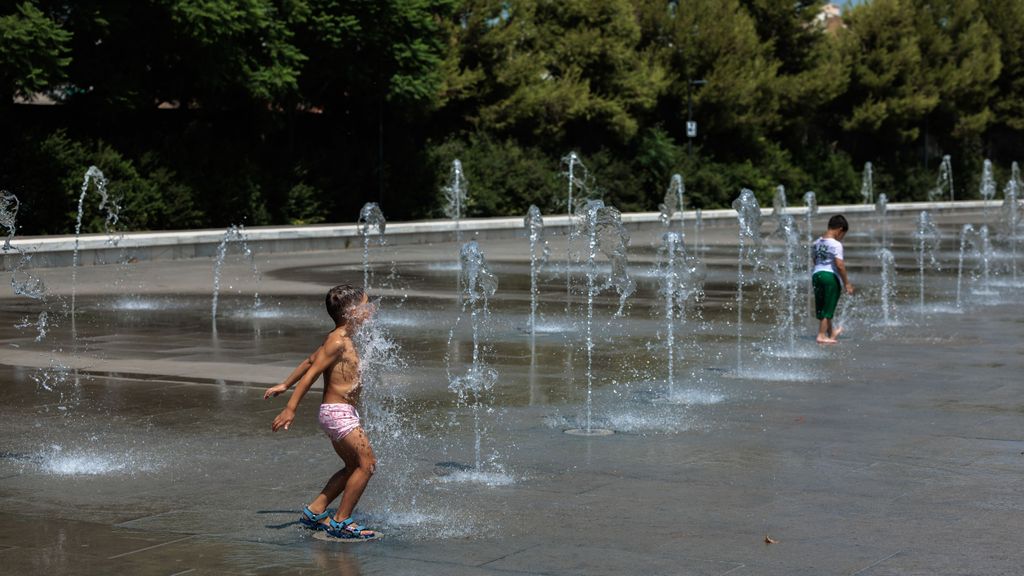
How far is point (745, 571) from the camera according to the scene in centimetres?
602

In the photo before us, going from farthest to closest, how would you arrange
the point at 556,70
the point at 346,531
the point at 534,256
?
the point at 556,70 → the point at 534,256 → the point at 346,531

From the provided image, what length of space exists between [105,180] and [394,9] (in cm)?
803

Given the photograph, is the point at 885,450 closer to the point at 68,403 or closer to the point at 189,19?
the point at 68,403

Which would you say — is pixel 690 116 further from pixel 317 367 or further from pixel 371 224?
pixel 317 367

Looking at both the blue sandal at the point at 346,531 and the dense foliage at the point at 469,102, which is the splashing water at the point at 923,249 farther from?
the blue sandal at the point at 346,531

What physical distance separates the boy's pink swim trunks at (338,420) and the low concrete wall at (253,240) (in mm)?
17190

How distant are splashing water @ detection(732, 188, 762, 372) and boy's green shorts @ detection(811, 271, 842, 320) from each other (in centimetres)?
79

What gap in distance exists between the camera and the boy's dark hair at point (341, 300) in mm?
6688

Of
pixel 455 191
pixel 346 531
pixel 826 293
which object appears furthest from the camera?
pixel 455 191

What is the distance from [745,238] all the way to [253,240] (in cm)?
1068

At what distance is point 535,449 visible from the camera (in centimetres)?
871

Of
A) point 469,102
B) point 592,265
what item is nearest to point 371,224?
point 469,102

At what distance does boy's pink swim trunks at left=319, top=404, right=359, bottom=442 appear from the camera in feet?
21.5

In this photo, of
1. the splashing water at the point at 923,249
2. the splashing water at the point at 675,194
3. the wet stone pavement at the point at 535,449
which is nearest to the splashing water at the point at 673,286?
the wet stone pavement at the point at 535,449
